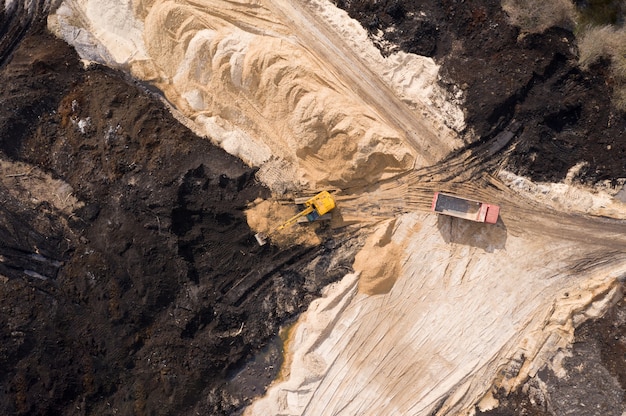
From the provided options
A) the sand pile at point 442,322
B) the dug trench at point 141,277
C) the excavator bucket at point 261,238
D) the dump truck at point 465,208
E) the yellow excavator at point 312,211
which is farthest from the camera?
the excavator bucket at point 261,238

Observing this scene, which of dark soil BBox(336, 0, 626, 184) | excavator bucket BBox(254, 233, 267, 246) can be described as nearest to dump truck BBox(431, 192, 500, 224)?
dark soil BBox(336, 0, 626, 184)

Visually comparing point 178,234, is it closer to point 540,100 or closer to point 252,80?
point 252,80

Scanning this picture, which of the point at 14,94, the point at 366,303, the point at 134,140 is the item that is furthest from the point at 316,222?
the point at 14,94

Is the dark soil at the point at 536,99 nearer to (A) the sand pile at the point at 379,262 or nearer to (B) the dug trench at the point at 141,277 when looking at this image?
(A) the sand pile at the point at 379,262

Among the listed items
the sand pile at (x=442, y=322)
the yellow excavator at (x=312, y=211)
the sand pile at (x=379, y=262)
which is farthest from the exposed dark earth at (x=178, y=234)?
the sand pile at (x=442, y=322)

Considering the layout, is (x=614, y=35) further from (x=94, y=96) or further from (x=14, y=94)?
(x=14, y=94)
